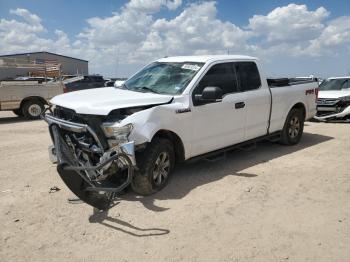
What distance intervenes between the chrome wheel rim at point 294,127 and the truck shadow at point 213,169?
0.90 ft

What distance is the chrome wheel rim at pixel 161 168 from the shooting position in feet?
17.3

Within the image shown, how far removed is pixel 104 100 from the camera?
4977 millimetres

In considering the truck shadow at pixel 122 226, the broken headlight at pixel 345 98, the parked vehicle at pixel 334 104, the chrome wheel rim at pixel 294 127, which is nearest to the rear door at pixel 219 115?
the truck shadow at pixel 122 226

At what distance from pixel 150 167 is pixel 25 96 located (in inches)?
415

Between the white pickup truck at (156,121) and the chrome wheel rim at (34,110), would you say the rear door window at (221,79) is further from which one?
the chrome wheel rim at (34,110)

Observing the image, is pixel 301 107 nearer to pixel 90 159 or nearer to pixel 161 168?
pixel 161 168

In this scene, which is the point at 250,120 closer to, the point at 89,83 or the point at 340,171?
the point at 340,171

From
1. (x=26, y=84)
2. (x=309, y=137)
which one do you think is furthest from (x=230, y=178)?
(x=26, y=84)

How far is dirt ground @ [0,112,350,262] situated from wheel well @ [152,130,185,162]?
0.41 m

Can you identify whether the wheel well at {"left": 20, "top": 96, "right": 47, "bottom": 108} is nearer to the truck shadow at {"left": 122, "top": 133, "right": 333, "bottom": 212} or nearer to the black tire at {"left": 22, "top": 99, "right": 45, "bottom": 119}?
the black tire at {"left": 22, "top": 99, "right": 45, "bottom": 119}

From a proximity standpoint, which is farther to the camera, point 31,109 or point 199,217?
point 31,109

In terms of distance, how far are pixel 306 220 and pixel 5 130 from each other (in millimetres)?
9695

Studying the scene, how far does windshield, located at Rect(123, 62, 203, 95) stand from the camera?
5.83 metres

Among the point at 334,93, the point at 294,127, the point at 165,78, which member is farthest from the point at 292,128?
the point at 334,93
